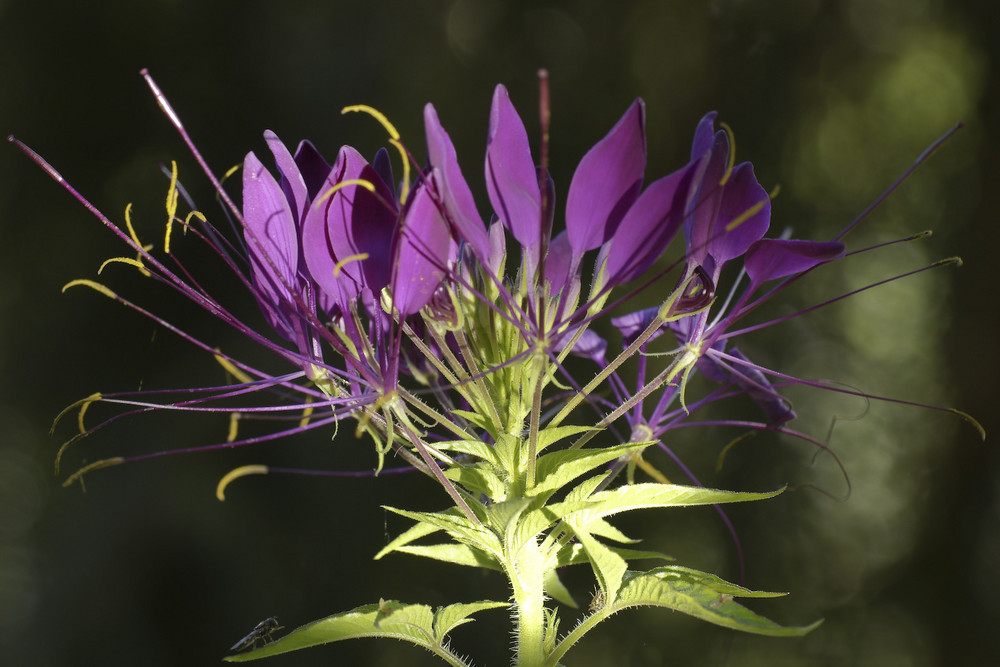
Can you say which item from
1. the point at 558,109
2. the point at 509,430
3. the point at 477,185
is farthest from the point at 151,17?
the point at 509,430

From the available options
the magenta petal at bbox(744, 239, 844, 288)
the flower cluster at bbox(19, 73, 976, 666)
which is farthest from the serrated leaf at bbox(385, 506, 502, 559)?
the magenta petal at bbox(744, 239, 844, 288)

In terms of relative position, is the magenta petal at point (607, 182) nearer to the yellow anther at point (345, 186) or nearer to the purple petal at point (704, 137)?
the purple petal at point (704, 137)

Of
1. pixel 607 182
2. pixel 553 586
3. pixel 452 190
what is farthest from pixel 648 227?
pixel 553 586

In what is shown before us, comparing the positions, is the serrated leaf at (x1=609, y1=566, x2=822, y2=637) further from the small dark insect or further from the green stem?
the small dark insect

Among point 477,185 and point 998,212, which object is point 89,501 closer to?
point 477,185

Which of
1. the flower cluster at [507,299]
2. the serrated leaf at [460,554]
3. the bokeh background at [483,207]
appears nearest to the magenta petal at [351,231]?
the flower cluster at [507,299]

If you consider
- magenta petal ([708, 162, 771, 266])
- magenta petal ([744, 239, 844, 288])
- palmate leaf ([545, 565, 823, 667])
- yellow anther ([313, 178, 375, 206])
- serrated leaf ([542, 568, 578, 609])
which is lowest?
serrated leaf ([542, 568, 578, 609])

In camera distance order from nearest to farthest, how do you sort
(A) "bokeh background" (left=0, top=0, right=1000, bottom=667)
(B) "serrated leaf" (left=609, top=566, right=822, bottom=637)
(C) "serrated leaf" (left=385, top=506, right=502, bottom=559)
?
(B) "serrated leaf" (left=609, top=566, right=822, bottom=637) → (C) "serrated leaf" (left=385, top=506, right=502, bottom=559) → (A) "bokeh background" (left=0, top=0, right=1000, bottom=667)

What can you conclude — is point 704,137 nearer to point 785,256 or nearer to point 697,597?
point 785,256
